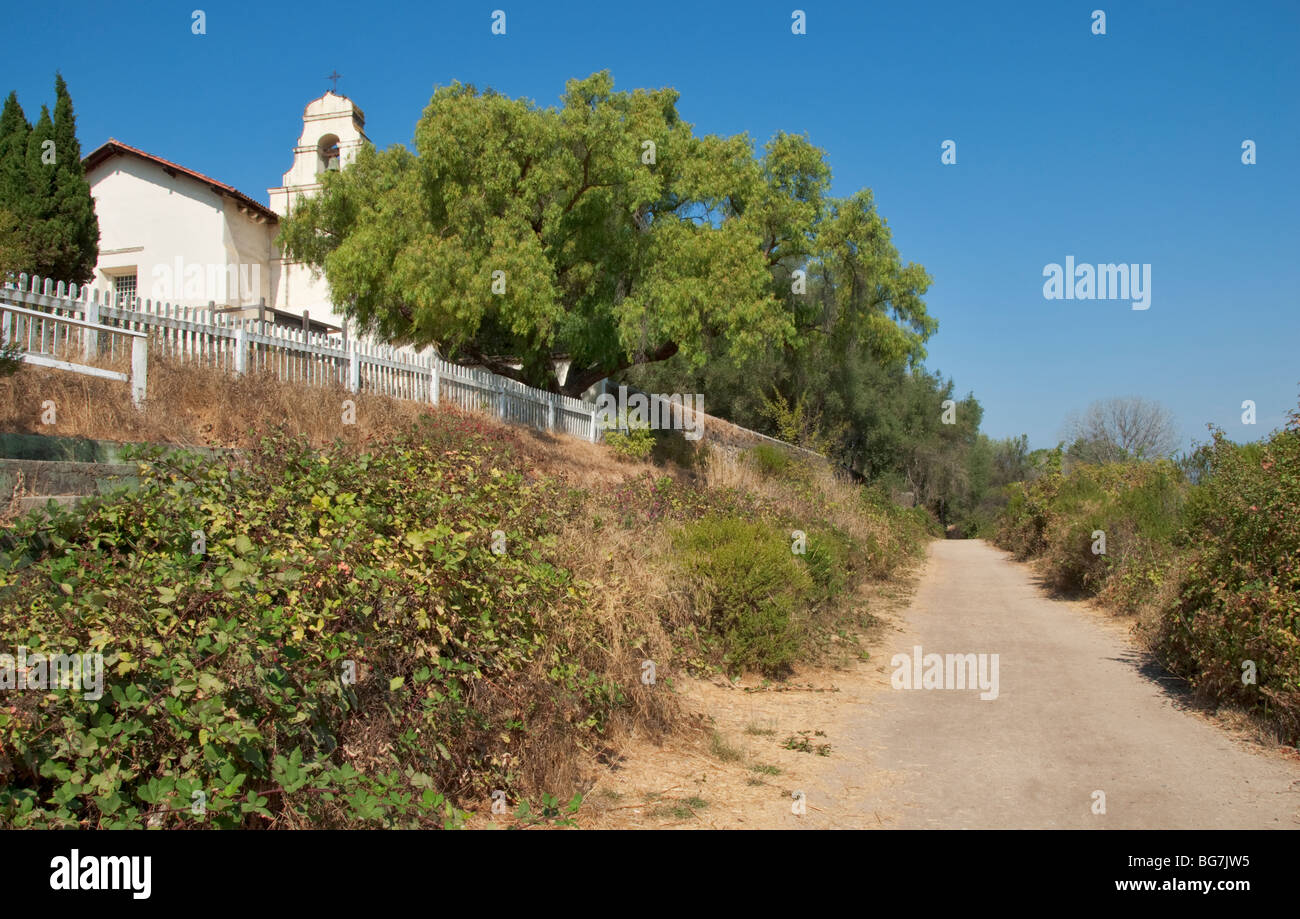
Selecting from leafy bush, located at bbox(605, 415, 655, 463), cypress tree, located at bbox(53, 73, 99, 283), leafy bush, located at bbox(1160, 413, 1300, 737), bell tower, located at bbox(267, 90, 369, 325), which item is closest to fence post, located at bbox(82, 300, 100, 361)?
leafy bush, located at bbox(1160, 413, 1300, 737)

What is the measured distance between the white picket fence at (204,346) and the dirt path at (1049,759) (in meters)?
7.45

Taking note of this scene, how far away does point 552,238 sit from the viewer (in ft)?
58.0

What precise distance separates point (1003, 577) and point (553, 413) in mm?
10102

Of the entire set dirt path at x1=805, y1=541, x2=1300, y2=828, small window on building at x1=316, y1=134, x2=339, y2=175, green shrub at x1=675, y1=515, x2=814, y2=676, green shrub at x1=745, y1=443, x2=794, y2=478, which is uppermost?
small window on building at x1=316, y1=134, x2=339, y2=175

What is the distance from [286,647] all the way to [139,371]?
612 cm

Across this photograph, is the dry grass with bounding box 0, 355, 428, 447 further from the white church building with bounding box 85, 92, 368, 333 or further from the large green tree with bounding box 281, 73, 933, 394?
the white church building with bounding box 85, 92, 368, 333

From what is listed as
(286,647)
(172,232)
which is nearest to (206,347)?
(286,647)

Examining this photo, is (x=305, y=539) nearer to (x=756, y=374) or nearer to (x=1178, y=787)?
(x=1178, y=787)

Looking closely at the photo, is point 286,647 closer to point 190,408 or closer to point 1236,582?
point 190,408

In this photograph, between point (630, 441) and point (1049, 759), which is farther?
point (630, 441)

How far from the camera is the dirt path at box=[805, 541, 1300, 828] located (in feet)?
16.4

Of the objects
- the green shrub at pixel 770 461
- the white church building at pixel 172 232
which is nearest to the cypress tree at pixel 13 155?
the white church building at pixel 172 232

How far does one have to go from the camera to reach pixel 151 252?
1058 inches
